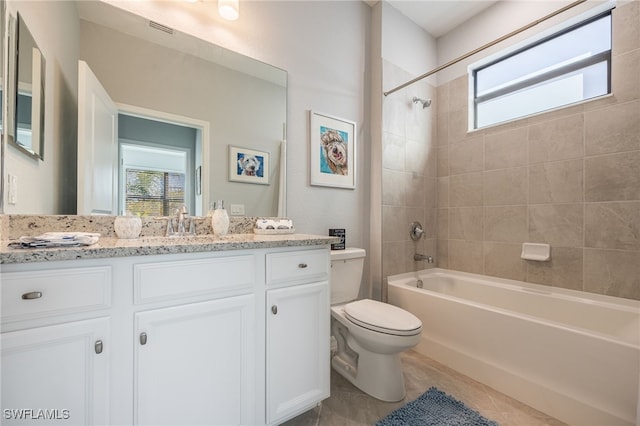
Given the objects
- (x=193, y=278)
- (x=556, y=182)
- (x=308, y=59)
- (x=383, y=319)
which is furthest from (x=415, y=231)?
(x=193, y=278)

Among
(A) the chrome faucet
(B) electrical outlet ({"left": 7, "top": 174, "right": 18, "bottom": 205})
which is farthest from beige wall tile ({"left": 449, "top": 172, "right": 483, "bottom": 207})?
(B) electrical outlet ({"left": 7, "top": 174, "right": 18, "bottom": 205})

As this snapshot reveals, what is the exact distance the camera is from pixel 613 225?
1.78 metres

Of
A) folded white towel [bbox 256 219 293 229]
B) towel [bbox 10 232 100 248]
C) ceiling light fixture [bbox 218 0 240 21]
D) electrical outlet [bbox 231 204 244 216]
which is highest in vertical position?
ceiling light fixture [bbox 218 0 240 21]

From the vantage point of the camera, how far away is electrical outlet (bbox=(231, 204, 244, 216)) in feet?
5.48

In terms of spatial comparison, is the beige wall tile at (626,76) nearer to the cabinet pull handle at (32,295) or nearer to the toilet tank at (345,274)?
the toilet tank at (345,274)

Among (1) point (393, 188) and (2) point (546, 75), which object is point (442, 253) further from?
(2) point (546, 75)

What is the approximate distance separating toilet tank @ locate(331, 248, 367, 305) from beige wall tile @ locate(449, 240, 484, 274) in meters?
1.14

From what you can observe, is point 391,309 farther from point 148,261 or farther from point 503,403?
point 148,261

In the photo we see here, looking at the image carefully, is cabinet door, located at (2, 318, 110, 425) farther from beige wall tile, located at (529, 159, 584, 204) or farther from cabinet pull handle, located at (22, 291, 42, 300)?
beige wall tile, located at (529, 159, 584, 204)

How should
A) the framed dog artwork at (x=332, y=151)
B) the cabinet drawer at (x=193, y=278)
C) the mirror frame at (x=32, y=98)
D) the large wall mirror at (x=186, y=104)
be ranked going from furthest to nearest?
the framed dog artwork at (x=332, y=151) → the large wall mirror at (x=186, y=104) → the mirror frame at (x=32, y=98) → the cabinet drawer at (x=193, y=278)

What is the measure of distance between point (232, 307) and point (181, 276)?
238mm

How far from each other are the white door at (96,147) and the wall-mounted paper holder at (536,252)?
271 centimetres

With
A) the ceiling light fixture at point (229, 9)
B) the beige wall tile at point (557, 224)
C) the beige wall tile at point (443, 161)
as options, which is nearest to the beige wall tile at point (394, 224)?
the beige wall tile at point (443, 161)

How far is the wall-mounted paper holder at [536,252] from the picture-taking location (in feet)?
6.72
